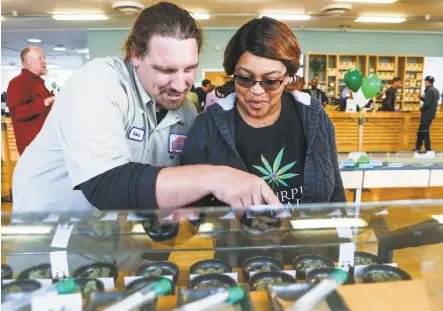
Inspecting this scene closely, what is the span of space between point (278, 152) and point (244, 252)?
24.3 inches

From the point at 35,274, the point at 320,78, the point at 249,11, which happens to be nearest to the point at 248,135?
the point at 35,274

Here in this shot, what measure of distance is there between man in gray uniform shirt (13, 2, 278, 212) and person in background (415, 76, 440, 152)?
25.2 ft

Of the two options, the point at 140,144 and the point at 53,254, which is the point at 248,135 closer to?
the point at 140,144

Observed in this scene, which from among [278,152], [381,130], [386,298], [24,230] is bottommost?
[381,130]

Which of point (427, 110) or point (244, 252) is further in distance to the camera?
point (427, 110)

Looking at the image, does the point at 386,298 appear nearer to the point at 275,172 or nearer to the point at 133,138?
the point at 275,172

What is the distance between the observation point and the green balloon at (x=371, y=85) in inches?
149

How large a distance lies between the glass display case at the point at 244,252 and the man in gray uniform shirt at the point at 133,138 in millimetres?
56

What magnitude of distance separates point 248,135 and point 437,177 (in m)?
2.74

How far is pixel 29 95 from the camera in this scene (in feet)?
12.6

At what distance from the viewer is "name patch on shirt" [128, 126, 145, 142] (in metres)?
1.20

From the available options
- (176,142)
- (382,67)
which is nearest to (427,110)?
(382,67)

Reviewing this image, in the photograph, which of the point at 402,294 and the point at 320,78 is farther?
the point at 320,78

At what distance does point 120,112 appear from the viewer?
1087 mm
